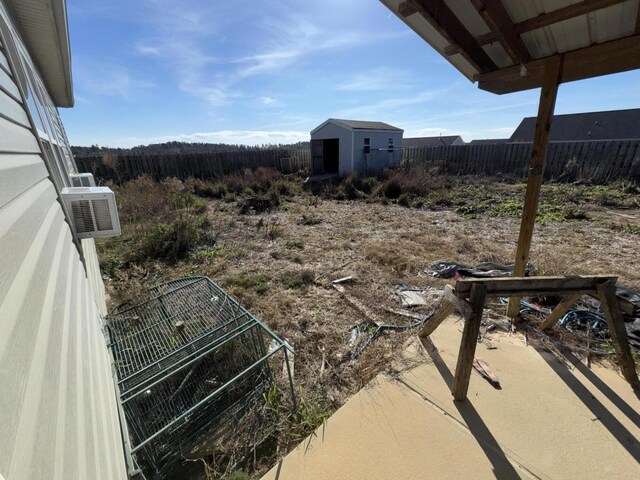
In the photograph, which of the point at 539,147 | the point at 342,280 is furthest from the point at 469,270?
the point at 539,147

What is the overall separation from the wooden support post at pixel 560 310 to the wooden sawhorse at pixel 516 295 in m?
0.20

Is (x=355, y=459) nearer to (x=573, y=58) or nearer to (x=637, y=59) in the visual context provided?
(x=573, y=58)

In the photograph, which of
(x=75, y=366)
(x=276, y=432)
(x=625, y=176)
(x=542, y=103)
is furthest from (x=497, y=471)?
(x=625, y=176)

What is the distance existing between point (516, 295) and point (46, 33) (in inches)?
169

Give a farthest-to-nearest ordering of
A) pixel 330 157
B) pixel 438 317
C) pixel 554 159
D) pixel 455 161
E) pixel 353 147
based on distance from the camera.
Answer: pixel 330 157 → pixel 455 161 → pixel 353 147 → pixel 554 159 → pixel 438 317

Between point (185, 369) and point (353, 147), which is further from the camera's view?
point (353, 147)

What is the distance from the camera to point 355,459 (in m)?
1.59

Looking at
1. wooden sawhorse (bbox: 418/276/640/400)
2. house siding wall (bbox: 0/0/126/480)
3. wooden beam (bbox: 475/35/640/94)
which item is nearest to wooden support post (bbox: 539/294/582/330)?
wooden sawhorse (bbox: 418/276/640/400)

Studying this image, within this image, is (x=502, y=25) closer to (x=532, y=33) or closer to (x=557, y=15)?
(x=557, y=15)

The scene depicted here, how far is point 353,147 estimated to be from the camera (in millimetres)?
12758

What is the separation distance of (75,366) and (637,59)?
11.4ft

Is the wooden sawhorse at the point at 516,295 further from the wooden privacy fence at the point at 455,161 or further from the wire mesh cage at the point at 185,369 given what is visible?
the wooden privacy fence at the point at 455,161

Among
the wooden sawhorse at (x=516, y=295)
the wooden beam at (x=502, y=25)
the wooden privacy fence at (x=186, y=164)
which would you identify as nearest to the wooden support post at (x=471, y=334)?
the wooden sawhorse at (x=516, y=295)

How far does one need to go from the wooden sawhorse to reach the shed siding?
11.6m
